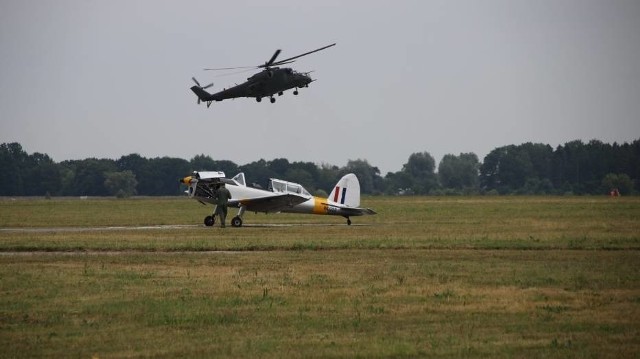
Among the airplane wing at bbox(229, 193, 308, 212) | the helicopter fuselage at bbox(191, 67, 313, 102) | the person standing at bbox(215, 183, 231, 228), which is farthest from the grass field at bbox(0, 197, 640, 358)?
the helicopter fuselage at bbox(191, 67, 313, 102)

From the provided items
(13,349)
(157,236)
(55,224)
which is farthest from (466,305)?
(55,224)

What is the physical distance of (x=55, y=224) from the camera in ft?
128

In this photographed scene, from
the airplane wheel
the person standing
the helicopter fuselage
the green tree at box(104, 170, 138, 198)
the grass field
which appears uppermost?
the helicopter fuselage

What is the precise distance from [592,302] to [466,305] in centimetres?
177

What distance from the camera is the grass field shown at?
12.1 meters

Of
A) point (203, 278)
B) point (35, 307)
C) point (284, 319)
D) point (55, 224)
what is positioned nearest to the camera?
point (284, 319)

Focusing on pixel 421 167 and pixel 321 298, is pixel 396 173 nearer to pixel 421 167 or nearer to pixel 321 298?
pixel 421 167

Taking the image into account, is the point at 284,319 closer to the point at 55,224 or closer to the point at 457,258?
the point at 457,258

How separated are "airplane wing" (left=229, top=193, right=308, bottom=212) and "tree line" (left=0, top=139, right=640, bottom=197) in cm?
7986

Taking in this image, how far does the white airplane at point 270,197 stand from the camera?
3744cm

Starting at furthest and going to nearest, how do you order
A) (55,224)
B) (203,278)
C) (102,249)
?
(55,224) < (102,249) < (203,278)

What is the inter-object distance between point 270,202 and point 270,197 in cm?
26

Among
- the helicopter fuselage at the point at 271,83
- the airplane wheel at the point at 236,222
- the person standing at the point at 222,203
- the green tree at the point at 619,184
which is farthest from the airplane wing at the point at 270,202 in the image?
the green tree at the point at 619,184

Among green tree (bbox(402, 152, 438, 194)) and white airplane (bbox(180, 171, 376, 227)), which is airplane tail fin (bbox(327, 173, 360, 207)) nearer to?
white airplane (bbox(180, 171, 376, 227))
